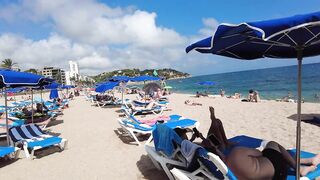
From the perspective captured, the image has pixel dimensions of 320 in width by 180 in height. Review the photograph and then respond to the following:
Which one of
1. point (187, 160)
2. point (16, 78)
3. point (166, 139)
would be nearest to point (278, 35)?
point (187, 160)

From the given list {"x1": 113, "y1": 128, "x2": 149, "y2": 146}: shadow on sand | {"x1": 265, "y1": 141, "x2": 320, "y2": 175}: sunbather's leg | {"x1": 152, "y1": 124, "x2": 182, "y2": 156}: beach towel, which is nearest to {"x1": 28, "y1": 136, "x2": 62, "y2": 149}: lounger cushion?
{"x1": 113, "y1": 128, "x2": 149, "y2": 146}: shadow on sand

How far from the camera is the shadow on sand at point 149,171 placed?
14.5 feet

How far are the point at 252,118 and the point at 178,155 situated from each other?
6.75m

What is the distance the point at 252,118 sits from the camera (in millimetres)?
9875

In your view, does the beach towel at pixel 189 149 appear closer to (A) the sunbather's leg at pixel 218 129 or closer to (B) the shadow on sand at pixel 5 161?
(A) the sunbather's leg at pixel 218 129

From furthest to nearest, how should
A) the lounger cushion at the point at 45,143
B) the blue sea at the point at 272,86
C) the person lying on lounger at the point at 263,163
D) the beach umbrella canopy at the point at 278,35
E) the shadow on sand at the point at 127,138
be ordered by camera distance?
the blue sea at the point at 272,86, the shadow on sand at the point at 127,138, the lounger cushion at the point at 45,143, the person lying on lounger at the point at 263,163, the beach umbrella canopy at the point at 278,35

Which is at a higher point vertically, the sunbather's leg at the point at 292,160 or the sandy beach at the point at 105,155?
the sunbather's leg at the point at 292,160

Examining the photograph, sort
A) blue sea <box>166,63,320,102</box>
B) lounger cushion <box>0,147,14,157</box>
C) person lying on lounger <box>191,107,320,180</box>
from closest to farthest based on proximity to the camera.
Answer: person lying on lounger <box>191,107,320,180</box>, lounger cushion <box>0,147,14,157</box>, blue sea <box>166,63,320,102</box>

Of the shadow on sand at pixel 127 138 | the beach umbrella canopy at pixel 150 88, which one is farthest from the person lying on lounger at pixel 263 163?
the beach umbrella canopy at pixel 150 88

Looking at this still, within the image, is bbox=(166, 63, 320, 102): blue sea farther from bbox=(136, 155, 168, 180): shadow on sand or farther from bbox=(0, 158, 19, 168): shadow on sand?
bbox=(0, 158, 19, 168): shadow on sand

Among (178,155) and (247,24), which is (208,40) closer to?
(247,24)

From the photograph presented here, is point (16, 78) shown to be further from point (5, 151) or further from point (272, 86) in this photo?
point (272, 86)

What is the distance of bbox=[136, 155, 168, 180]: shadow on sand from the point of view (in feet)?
14.5

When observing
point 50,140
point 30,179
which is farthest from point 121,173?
point 50,140
